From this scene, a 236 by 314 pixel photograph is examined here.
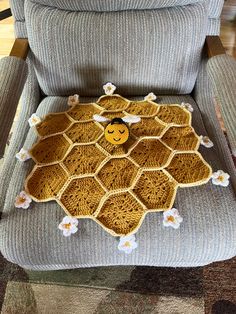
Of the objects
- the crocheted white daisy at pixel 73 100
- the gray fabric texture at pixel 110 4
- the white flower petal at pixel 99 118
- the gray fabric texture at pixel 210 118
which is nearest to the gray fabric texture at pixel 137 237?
the gray fabric texture at pixel 210 118

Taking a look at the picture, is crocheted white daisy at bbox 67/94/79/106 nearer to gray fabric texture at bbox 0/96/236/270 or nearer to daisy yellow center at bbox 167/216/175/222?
gray fabric texture at bbox 0/96/236/270

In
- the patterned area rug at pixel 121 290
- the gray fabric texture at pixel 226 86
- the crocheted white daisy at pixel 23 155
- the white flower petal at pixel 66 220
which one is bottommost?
the patterned area rug at pixel 121 290

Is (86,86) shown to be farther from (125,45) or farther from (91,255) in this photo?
(91,255)

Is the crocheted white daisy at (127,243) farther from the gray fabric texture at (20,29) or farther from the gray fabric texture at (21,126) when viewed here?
the gray fabric texture at (20,29)

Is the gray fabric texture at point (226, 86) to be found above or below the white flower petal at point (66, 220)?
above

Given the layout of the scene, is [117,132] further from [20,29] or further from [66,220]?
[20,29]

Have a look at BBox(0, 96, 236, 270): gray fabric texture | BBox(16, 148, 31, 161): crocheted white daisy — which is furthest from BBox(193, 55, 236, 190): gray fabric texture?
BBox(16, 148, 31, 161): crocheted white daisy

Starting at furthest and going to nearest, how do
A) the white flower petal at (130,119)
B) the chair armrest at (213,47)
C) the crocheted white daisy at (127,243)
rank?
the chair armrest at (213,47), the white flower petal at (130,119), the crocheted white daisy at (127,243)

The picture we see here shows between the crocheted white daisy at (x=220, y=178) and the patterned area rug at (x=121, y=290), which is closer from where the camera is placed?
the crocheted white daisy at (x=220, y=178)
